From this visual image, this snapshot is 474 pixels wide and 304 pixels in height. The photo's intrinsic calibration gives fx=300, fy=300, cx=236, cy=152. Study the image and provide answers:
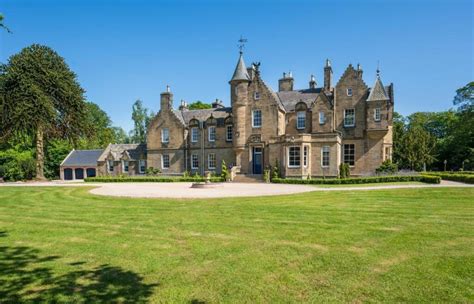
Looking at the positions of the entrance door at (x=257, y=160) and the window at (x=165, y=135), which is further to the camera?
the window at (x=165, y=135)

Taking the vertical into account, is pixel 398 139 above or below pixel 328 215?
above

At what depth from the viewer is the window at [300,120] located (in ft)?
116

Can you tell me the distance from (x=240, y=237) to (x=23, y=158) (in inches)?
1973

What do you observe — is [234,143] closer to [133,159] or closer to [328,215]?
[133,159]

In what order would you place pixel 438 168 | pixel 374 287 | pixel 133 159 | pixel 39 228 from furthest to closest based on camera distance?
pixel 438 168 → pixel 133 159 → pixel 39 228 → pixel 374 287

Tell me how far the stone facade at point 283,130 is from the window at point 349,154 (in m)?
0.11

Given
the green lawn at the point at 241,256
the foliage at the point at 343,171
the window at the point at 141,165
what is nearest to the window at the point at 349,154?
the foliage at the point at 343,171

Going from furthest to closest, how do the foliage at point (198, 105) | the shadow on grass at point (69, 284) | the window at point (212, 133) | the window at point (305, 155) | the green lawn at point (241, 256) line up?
the foliage at point (198, 105) < the window at point (212, 133) < the window at point (305, 155) < the green lawn at point (241, 256) < the shadow on grass at point (69, 284)

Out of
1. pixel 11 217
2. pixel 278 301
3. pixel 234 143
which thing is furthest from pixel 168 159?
pixel 278 301

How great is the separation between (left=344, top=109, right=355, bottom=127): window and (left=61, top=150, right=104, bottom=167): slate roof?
4060 centimetres

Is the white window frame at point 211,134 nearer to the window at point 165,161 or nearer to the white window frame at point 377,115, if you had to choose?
the window at point 165,161

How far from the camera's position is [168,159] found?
138 ft

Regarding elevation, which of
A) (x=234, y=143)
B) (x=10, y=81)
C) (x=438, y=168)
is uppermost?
(x=10, y=81)

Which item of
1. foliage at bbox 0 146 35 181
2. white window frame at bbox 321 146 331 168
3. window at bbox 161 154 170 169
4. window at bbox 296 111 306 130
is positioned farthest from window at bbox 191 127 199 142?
foliage at bbox 0 146 35 181
